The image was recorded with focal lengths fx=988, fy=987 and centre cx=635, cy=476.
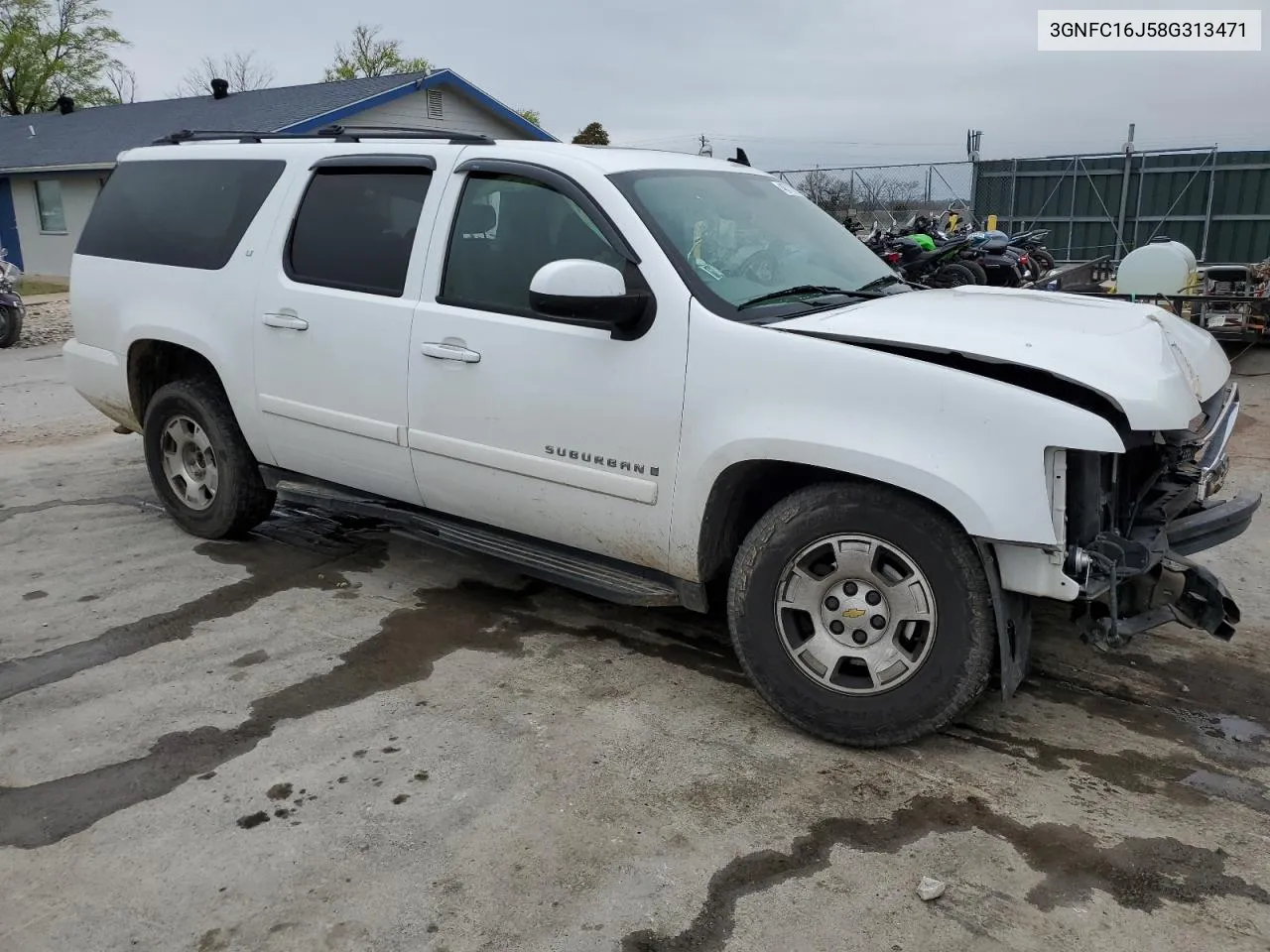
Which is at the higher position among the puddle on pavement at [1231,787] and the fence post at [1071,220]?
the fence post at [1071,220]

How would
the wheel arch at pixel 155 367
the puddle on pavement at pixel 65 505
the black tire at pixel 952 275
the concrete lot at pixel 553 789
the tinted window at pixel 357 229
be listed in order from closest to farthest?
the concrete lot at pixel 553 789, the tinted window at pixel 357 229, the wheel arch at pixel 155 367, the puddle on pavement at pixel 65 505, the black tire at pixel 952 275

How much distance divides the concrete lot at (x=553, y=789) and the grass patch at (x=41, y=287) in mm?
20352

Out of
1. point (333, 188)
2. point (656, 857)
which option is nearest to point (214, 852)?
point (656, 857)

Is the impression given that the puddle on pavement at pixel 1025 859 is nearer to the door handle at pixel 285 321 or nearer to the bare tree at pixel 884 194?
the door handle at pixel 285 321

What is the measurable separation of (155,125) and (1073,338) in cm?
2571

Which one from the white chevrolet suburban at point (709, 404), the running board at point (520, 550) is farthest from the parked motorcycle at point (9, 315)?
the running board at point (520, 550)

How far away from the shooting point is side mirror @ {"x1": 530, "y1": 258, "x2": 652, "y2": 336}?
3301mm

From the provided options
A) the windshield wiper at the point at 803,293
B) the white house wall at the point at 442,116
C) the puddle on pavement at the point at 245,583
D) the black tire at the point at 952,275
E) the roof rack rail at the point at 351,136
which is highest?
the white house wall at the point at 442,116

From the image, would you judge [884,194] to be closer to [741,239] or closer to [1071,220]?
[1071,220]

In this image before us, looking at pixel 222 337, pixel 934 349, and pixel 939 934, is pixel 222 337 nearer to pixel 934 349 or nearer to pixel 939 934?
pixel 934 349

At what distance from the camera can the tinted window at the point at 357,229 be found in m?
4.17

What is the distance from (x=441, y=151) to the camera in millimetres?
4148

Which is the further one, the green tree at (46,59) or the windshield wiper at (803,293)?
the green tree at (46,59)

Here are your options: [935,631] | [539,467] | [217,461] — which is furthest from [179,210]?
→ [935,631]
